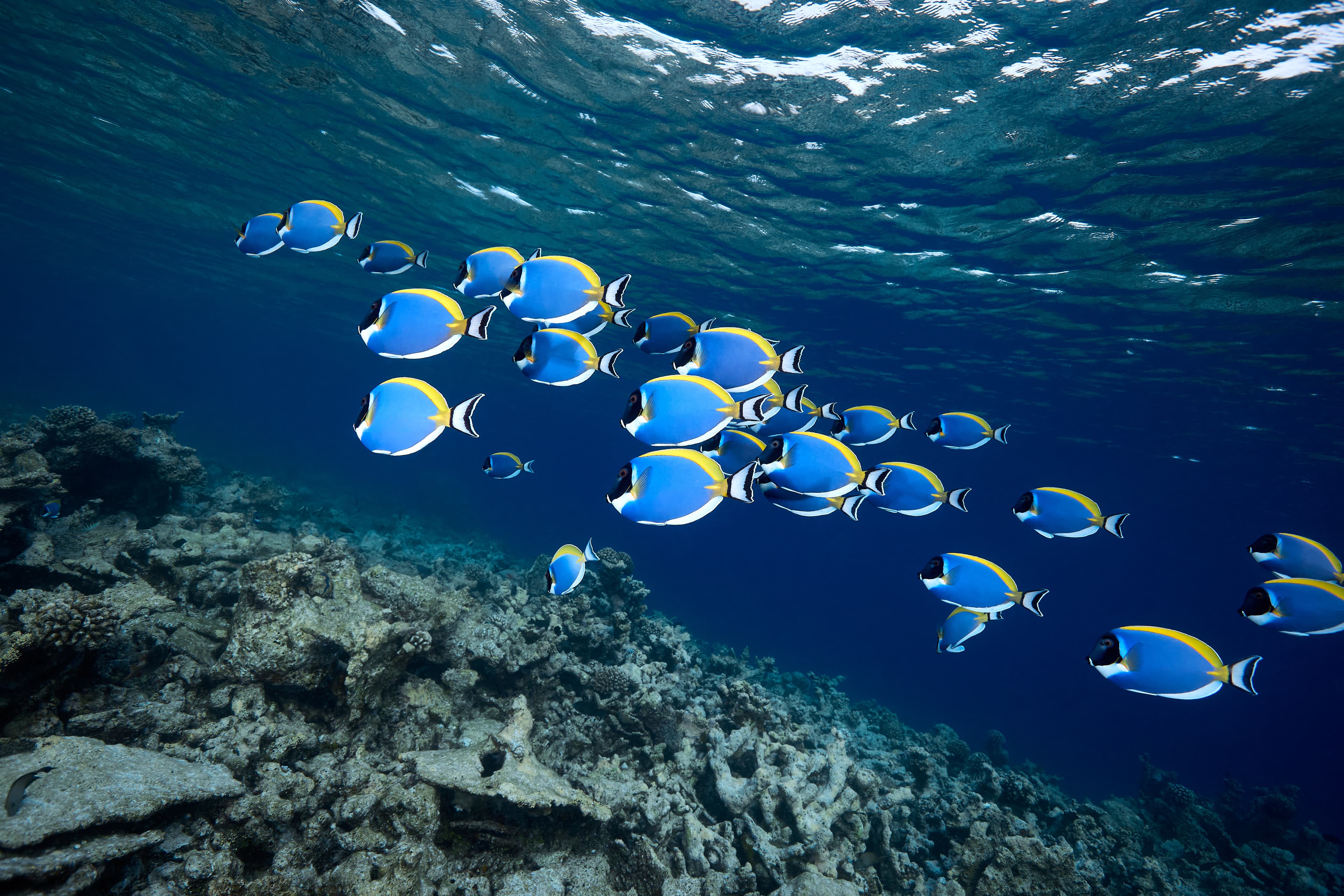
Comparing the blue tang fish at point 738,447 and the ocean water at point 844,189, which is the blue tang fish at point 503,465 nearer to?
the blue tang fish at point 738,447

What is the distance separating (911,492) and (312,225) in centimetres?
512

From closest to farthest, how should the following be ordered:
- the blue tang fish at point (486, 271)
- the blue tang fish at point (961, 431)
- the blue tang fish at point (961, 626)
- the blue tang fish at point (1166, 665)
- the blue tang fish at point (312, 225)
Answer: the blue tang fish at point (1166, 665), the blue tang fish at point (486, 271), the blue tang fish at point (312, 225), the blue tang fish at point (961, 626), the blue tang fish at point (961, 431)

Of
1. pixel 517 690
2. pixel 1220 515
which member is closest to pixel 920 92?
pixel 517 690

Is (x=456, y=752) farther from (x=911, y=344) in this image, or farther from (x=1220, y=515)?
(x=1220, y=515)

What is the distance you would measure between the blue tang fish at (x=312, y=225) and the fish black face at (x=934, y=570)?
5.06 meters

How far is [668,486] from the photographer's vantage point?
96.7 inches

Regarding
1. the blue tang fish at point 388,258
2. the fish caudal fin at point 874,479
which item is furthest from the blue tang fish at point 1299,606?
the blue tang fish at point 388,258

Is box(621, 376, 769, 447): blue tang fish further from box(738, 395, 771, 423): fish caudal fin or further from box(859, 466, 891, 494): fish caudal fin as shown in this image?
box(859, 466, 891, 494): fish caudal fin

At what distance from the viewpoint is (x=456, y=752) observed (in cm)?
387

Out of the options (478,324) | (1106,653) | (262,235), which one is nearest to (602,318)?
(478,324)

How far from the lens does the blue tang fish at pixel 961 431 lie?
16.9 ft

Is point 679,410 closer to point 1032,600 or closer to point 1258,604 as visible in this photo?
point 1032,600

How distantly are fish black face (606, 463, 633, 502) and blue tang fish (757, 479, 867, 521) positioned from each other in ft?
2.79

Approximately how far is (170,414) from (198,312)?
66261 millimetres
